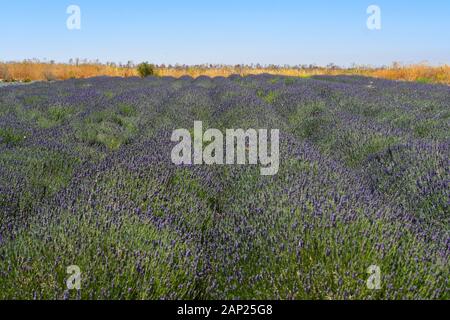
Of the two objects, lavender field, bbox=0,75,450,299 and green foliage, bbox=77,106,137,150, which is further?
green foliage, bbox=77,106,137,150

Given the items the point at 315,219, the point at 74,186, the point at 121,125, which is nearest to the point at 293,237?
the point at 315,219

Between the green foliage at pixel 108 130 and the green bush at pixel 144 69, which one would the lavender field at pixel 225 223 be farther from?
the green bush at pixel 144 69

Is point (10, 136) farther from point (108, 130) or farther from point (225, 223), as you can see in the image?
point (225, 223)

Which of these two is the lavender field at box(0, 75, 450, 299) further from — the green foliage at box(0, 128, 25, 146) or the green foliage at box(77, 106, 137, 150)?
the green foliage at box(77, 106, 137, 150)

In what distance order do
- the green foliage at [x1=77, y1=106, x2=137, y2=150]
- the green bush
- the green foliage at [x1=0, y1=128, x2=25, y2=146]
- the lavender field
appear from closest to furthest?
1. the lavender field
2. the green foliage at [x1=0, y1=128, x2=25, y2=146]
3. the green foliage at [x1=77, y1=106, x2=137, y2=150]
4. the green bush

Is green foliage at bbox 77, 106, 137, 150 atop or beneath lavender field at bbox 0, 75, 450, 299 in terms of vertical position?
atop

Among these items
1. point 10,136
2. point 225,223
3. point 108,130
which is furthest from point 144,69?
point 225,223

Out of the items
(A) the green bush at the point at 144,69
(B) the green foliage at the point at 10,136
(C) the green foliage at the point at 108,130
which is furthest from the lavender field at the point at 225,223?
(A) the green bush at the point at 144,69

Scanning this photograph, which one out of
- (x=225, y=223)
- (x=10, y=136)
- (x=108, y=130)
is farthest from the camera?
(x=108, y=130)

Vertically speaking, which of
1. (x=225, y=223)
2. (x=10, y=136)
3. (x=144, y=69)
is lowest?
(x=225, y=223)

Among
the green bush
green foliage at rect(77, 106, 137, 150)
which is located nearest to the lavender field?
green foliage at rect(77, 106, 137, 150)

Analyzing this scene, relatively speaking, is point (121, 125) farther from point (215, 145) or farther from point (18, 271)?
point (18, 271)
